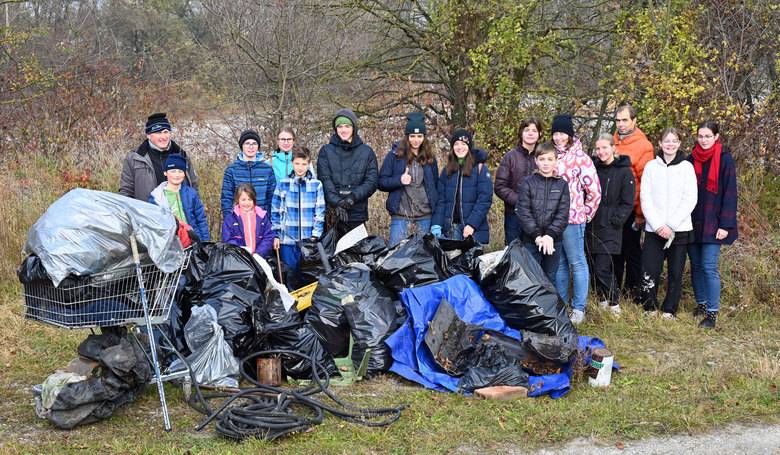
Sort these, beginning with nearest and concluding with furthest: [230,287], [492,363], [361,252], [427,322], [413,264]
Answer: [492,363] → [427,322] → [230,287] → [413,264] → [361,252]

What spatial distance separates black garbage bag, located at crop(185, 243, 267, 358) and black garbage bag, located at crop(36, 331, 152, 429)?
825 millimetres

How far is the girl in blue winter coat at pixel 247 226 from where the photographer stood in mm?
6199

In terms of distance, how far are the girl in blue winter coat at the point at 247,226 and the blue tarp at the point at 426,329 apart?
59.2 inches

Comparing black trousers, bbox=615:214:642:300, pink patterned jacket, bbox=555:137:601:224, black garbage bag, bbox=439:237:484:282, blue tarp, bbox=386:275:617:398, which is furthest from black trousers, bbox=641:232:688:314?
black garbage bag, bbox=439:237:484:282

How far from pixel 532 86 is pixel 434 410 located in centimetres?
635

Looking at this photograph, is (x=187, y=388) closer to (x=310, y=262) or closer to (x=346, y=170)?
(x=310, y=262)

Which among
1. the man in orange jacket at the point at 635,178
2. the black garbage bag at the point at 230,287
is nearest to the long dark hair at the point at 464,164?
the man in orange jacket at the point at 635,178

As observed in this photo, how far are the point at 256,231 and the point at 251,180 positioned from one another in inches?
22.7

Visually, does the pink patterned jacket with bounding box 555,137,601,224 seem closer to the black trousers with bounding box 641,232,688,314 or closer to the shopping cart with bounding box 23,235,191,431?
the black trousers with bounding box 641,232,688,314

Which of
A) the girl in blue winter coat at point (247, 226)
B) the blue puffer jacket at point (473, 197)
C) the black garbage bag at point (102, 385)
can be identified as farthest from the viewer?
the blue puffer jacket at point (473, 197)

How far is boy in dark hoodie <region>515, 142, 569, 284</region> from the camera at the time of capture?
6121mm

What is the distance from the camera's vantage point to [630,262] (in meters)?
6.96

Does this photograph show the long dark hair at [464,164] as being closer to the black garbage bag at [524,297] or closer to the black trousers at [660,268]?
the black garbage bag at [524,297]

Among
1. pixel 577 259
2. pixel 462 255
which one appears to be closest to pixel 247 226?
pixel 462 255
